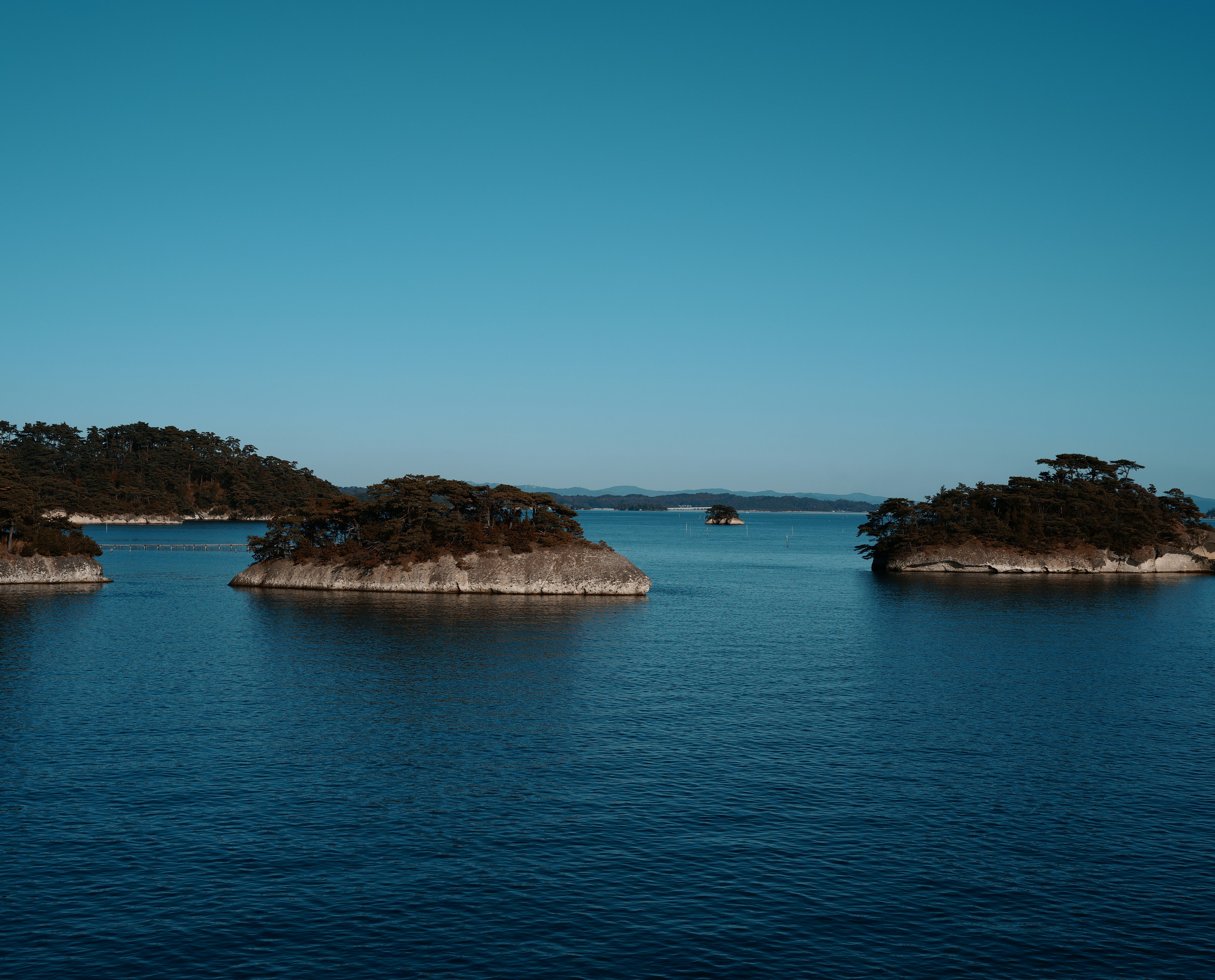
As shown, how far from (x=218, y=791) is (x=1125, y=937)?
24.8 m

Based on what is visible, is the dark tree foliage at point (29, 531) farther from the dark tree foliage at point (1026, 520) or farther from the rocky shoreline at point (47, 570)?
the dark tree foliage at point (1026, 520)

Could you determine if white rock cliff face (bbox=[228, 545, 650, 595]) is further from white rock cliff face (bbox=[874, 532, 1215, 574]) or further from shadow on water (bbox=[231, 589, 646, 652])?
white rock cliff face (bbox=[874, 532, 1215, 574])

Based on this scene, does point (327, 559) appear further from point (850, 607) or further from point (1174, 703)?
point (1174, 703)

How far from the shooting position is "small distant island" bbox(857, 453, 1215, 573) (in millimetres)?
120000

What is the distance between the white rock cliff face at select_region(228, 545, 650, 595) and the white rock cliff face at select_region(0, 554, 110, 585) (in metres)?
21.9

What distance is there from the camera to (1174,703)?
142 feet

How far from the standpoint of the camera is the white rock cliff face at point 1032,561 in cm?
11938

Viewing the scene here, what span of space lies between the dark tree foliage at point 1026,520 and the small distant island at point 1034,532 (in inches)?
4.8

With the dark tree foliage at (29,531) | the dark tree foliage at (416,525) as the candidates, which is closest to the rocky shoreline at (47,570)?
the dark tree foliage at (29,531)

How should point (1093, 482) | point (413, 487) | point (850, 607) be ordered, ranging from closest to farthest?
point (850, 607), point (413, 487), point (1093, 482)

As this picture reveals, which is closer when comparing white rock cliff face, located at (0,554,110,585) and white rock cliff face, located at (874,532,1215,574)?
white rock cliff face, located at (0,554,110,585)

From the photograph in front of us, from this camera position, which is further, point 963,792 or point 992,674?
point 992,674

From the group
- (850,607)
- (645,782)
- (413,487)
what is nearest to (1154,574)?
(850,607)

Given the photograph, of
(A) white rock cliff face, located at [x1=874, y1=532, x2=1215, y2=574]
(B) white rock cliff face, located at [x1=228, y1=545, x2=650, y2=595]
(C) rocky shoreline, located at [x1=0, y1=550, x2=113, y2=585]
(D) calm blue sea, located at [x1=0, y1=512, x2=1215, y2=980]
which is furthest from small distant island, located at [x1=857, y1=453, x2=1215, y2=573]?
(C) rocky shoreline, located at [x1=0, y1=550, x2=113, y2=585]
